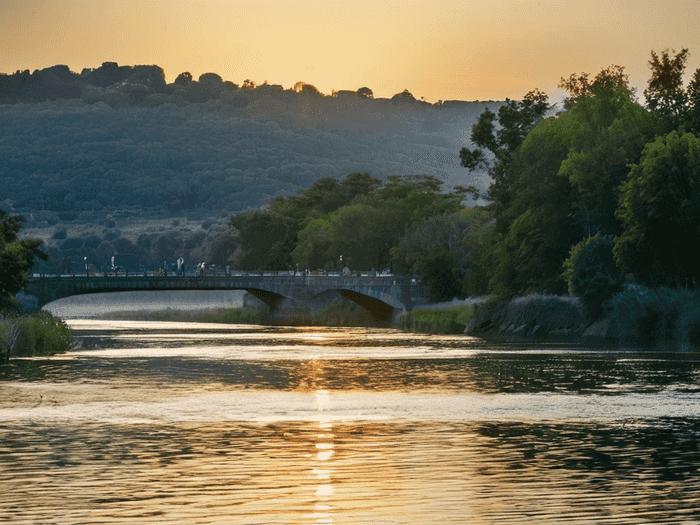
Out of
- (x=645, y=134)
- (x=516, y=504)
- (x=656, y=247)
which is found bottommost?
(x=516, y=504)

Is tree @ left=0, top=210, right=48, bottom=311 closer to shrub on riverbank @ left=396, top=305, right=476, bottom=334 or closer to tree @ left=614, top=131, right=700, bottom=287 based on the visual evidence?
shrub on riverbank @ left=396, top=305, right=476, bottom=334

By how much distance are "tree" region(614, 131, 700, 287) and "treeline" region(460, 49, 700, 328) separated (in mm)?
79

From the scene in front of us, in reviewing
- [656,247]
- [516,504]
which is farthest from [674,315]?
[516,504]

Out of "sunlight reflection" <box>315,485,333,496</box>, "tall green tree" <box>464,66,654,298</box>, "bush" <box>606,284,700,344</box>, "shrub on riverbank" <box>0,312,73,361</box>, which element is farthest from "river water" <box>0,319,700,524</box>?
"tall green tree" <box>464,66,654,298</box>

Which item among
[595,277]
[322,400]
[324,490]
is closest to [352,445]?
[324,490]

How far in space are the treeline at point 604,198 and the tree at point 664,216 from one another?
0.08m

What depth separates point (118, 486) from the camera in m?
26.5

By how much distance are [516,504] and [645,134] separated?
9045cm

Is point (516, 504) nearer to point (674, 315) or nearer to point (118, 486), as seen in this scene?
point (118, 486)

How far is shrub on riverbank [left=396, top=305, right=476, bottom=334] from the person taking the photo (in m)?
124

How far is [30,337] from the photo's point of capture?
7525cm

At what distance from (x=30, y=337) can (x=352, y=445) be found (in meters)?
46.4

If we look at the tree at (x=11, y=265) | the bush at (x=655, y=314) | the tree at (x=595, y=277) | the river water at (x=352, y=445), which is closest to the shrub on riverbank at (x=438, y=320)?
the tree at (x=595, y=277)

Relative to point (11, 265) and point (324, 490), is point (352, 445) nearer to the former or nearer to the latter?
point (324, 490)
